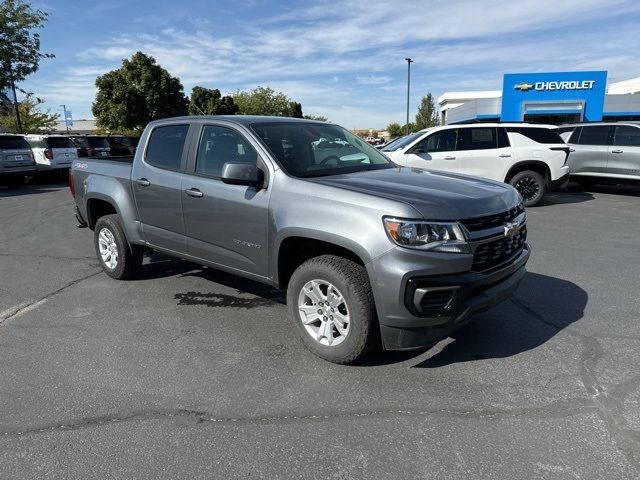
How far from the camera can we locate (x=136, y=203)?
204 inches

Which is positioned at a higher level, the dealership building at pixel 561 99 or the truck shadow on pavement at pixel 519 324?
the dealership building at pixel 561 99

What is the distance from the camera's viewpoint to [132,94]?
31.1m

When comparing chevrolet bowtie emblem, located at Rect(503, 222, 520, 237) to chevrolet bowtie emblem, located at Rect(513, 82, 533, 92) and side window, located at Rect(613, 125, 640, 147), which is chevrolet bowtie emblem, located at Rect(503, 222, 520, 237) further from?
chevrolet bowtie emblem, located at Rect(513, 82, 533, 92)

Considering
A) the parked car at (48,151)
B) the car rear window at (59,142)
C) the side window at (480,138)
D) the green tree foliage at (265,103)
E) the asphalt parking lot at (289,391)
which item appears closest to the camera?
the asphalt parking lot at (289,391)

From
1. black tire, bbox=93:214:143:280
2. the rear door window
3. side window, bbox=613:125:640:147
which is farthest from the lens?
the rear door window

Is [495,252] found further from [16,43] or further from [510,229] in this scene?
[16,43]

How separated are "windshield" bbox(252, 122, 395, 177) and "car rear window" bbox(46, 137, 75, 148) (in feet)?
50.1

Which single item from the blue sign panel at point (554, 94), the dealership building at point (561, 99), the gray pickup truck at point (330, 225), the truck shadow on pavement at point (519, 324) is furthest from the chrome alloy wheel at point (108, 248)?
the blue sign panel at point (554, 94)

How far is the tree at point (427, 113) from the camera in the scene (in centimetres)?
7006

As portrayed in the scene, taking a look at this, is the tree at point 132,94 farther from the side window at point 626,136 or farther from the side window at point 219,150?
the side window at point 219,150

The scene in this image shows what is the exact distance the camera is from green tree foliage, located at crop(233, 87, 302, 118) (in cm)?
6044

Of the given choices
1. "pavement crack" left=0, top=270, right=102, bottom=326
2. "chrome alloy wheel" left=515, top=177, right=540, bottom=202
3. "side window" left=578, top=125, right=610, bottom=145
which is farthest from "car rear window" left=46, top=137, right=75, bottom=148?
"side window" left=578, top=125, right=610, bottom=145

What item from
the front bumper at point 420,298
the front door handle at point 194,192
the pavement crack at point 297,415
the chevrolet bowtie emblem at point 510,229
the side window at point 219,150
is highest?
the side window at point 219,150

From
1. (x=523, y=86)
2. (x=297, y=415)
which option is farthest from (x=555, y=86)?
(x=297, y=415)
